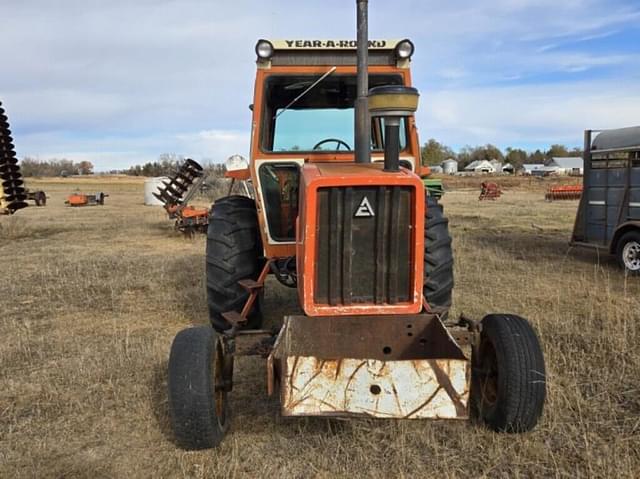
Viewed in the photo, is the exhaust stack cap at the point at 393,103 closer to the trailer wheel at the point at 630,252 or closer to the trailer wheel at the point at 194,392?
the trailer wheel at the point at 194,392

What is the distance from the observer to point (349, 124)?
486 centimetres

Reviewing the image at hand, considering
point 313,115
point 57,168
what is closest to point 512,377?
point 313,115

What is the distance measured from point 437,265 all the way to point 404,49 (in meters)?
1.66

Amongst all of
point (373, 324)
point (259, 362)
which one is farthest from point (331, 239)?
point (259, 362)

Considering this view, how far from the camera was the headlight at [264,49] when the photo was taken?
4363 mm

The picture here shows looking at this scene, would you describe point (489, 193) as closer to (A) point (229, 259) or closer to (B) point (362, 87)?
(A) point (229, 259)

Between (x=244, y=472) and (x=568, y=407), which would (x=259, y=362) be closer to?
(x=244, y=472)

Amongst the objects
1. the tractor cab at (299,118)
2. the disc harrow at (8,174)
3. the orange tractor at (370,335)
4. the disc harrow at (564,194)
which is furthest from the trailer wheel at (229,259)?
the disc harrow at (564,194)

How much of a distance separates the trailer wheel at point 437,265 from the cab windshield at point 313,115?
2.50 feet

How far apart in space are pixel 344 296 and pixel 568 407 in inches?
62.6

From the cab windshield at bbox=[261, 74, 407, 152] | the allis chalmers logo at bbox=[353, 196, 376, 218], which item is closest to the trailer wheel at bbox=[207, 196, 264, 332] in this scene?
the cab windshield at bbox=[261, 74, 407, 152]

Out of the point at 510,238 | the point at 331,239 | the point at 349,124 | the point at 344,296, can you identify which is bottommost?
the point at 510,238

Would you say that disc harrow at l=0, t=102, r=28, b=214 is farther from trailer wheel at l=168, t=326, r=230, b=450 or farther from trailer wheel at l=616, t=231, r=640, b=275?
trailer wheel at l=616, t=231, r=640, b=275

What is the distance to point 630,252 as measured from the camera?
28.2ft
